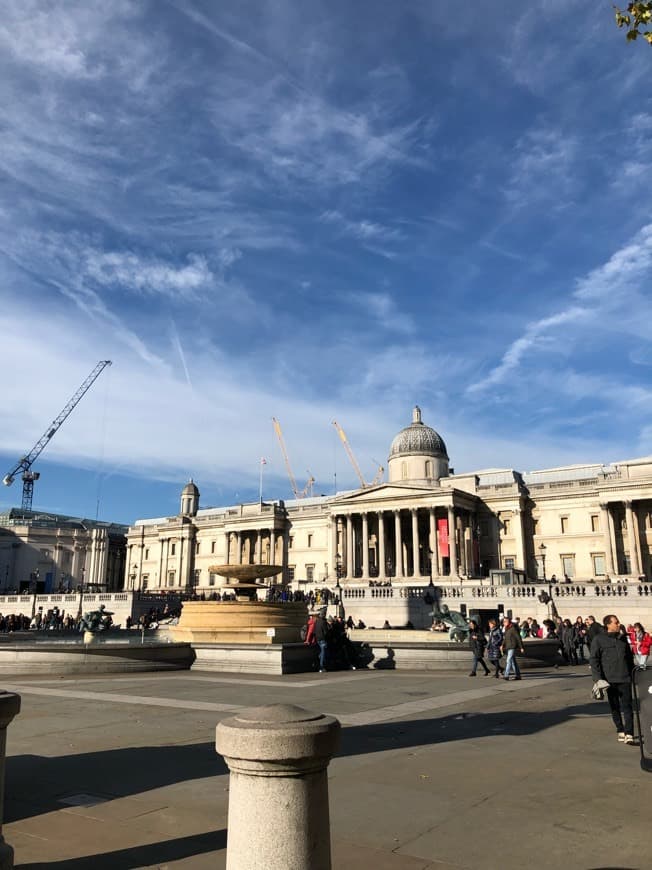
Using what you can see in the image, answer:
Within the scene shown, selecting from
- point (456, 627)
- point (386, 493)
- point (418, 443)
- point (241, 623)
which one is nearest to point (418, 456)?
point (418, 443)

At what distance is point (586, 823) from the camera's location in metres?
6.87

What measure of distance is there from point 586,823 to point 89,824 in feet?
15.6

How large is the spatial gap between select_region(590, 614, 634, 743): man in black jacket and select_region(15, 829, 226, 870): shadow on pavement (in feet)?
24.3

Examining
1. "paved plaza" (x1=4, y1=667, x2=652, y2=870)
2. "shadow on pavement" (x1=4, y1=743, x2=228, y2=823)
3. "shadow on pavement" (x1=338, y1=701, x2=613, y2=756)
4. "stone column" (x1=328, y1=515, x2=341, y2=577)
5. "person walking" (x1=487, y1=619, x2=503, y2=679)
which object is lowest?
"shadow on pavement" (x1=338, y1=701, x2=613, y2=756)

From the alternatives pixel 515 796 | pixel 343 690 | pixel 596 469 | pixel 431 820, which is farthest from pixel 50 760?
pixel 596 469

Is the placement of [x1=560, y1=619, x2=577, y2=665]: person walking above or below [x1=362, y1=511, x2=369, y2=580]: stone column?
below

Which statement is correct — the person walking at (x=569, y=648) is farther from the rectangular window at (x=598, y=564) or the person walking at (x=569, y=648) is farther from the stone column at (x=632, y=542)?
the rectangular window at (x=598, y=564)

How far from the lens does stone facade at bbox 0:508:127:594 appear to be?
4670 inches

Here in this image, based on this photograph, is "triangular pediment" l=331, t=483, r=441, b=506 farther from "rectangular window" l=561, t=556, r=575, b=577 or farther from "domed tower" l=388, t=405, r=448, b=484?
"rectangular window" l=561, t=556, r=575, b=577

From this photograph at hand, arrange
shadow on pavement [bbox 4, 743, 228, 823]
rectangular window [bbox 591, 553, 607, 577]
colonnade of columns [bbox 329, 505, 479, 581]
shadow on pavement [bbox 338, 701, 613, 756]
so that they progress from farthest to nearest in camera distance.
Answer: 1. rectangular window [bbox 591, 553, 607, 577]
2. colonnade of columns [bbox 329, 505, 479, 581]
3. shadow on pavement [bbox 338, 701, 613, 756]
4. shadow on pavement [bbox 4, 743, 228, 823]

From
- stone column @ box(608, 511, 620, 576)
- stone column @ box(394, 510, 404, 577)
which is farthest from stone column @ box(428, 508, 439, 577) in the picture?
stone column @ box(608, 511, 620, 576)

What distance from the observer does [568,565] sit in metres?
81.8

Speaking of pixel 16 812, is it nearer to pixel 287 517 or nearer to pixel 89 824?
pixel 89 824

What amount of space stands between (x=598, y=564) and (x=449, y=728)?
73848mm
